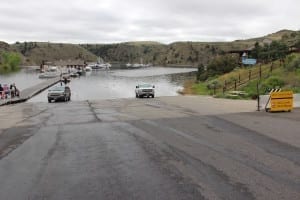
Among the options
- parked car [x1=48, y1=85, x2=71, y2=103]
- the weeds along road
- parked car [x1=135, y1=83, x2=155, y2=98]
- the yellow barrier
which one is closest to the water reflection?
parked car [x1=48, y1=85, x2=71, y2=103]

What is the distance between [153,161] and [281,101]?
1595 centimetres

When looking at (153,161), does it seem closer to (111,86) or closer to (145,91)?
(145,91)

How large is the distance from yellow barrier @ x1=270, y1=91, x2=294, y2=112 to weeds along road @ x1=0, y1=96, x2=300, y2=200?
5.54m

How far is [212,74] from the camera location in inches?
3415

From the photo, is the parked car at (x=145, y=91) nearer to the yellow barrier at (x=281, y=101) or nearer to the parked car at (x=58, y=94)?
the parked car at (x=58, y=94)

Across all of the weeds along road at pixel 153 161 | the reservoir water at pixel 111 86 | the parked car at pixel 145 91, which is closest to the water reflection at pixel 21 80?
the reservoir water at pixel 111 86

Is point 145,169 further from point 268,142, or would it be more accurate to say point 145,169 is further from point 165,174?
point 268,142

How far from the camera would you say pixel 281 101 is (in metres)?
25.9

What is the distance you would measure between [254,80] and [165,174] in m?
43.3

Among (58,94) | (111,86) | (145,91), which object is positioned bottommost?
(111,86)

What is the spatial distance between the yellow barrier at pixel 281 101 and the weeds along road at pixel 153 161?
18.2 feet

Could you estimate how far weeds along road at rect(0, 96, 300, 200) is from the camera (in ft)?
28.9

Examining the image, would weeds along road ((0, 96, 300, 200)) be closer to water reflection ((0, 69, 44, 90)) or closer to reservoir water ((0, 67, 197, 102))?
reservoir water ((0, 67, 197, 102))

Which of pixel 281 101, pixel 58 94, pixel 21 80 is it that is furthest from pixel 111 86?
pixel 281 101
